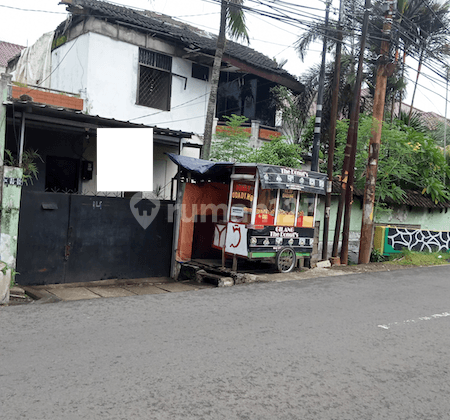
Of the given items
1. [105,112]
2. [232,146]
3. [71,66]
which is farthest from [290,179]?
[71,66]

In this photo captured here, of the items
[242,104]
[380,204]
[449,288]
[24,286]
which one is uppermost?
[242,104]

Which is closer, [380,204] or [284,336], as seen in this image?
[284,336]

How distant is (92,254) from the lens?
32.7ft

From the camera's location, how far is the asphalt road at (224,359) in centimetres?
362

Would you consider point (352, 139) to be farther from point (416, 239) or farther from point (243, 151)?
point (416, 239)

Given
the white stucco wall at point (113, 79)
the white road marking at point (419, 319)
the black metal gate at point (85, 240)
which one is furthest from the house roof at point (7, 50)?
the white road marking at point (419, 319)

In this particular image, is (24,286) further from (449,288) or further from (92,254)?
(449,288)

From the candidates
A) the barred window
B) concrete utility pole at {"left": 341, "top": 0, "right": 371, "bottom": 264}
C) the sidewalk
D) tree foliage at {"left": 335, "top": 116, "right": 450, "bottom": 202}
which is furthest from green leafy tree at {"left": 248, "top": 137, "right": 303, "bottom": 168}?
the sidewalk

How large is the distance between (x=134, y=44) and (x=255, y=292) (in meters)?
9.71

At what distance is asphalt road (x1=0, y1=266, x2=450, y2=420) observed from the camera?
3621mm

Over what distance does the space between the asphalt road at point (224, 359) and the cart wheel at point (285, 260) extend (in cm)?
277

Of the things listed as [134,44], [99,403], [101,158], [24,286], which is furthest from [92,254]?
[134,44]

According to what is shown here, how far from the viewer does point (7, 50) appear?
27547 millimetres

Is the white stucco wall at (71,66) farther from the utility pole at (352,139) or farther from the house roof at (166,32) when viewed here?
the utility pole at (352,139)
